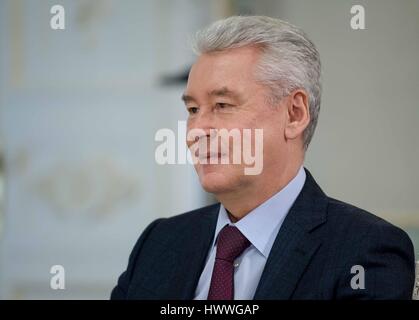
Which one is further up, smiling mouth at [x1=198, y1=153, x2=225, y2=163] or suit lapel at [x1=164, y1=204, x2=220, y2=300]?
smiling mouth at [x1=198, y1=153, x2=225, y2=163]

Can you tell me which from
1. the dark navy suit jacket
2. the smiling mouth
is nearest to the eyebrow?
the smiling mouth

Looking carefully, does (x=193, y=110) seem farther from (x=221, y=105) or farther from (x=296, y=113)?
(x=296, y=113)

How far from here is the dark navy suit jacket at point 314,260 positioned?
1.04m

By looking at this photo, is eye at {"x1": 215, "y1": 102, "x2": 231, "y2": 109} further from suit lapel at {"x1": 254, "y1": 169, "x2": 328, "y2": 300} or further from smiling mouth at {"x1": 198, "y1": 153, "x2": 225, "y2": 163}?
suit lapel at {"x1": 254, "y1": 169, "x2": 328, "y2": 300}

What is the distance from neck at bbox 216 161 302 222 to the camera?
3.88ft

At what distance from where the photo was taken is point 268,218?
3.88ft

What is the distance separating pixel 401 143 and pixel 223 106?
3.38 feet

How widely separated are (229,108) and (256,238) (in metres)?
0.22

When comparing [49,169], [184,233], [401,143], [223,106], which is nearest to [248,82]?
[223,106]

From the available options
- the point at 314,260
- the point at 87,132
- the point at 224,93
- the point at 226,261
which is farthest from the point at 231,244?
the point at 87,132

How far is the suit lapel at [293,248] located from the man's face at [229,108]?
0.29ft

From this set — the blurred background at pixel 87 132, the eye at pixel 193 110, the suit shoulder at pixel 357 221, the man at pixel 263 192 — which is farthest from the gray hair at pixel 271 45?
the blurred background at pixel 87 132

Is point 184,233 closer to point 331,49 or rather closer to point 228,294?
point 228,294

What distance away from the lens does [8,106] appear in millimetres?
2691
